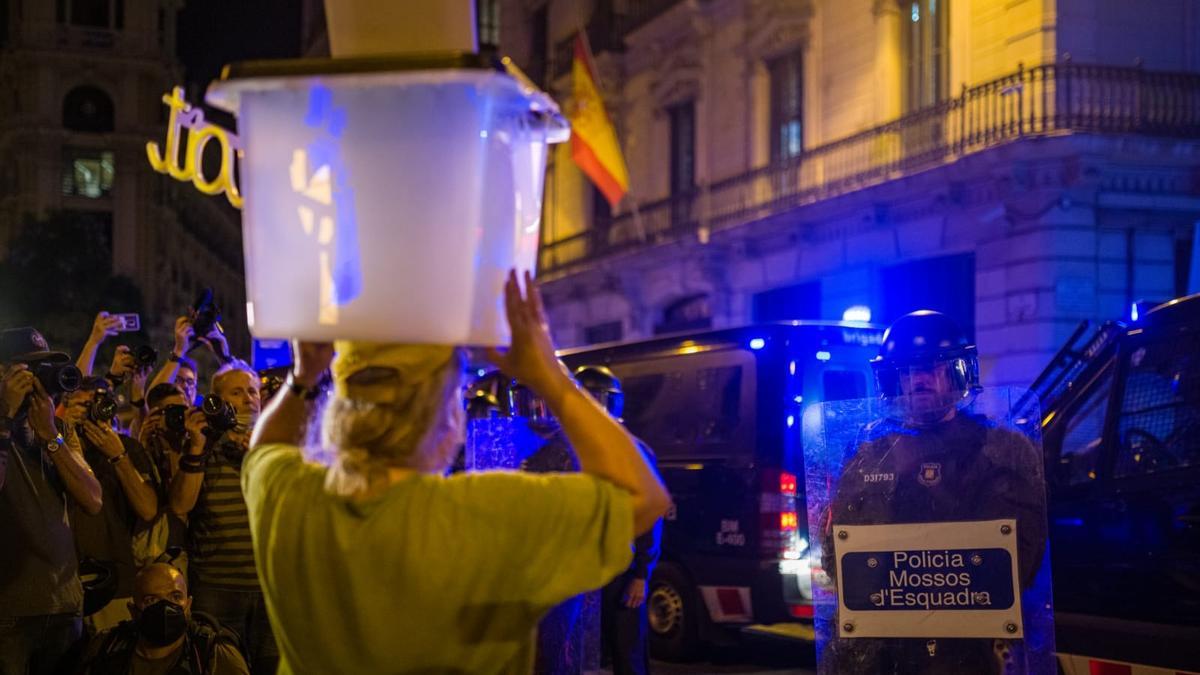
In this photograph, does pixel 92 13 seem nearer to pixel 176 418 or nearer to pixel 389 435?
pixel 176 418

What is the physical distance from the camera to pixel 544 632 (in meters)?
6.07

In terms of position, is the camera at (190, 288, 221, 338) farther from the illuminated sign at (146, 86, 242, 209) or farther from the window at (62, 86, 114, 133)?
the window at (62, 86, 114, 133)

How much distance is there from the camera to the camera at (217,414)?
16.9 ft

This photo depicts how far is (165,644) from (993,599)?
2.98 m

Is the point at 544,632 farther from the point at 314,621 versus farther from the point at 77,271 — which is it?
the point at 77,271

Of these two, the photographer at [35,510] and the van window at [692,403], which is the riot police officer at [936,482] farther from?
the van window at [692,403]

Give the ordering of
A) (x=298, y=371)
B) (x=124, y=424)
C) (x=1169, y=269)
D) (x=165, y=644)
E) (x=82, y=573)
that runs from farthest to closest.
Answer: (x=1169, y=269) → (x=124, y=424) → (x=82, y=573) → (x=165, y=644) → (x=298, y=371)

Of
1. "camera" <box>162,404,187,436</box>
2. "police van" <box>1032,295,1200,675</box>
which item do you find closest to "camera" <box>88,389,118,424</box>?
"camera" <box>162,404,187,436</box>

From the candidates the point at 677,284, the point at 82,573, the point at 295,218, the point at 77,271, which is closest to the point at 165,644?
the point at 82,573

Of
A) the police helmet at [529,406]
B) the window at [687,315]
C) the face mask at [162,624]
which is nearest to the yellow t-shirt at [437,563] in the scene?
the face mask at [162,624]

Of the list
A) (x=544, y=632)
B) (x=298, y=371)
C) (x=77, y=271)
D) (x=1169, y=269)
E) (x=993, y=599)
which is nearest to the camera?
(x=298, y=371)

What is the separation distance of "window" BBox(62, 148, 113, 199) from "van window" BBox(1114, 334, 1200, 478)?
59.1 meters

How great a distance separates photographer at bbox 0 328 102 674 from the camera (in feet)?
15.9

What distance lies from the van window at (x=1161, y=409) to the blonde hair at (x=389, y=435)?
400 centimetres
